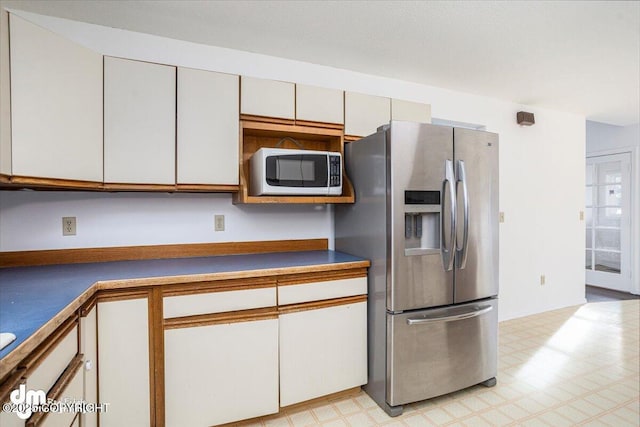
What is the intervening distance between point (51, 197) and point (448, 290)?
8.15 ft

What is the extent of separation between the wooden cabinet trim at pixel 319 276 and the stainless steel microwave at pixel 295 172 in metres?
0.53

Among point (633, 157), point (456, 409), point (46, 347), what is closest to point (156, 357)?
point (46, 347)

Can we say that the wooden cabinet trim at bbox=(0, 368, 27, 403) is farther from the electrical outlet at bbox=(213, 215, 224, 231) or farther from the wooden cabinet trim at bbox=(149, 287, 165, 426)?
the electrical outlet at bbox=(213, 215, 224, 231)

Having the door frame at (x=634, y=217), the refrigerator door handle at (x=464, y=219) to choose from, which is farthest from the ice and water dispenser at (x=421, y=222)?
the door frame at (x=634, y=217)

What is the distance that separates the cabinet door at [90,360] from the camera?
1.42 metres

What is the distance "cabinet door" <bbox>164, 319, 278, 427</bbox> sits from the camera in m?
1.74

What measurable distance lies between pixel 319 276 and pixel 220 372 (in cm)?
75

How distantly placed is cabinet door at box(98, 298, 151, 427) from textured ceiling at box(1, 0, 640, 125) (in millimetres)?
1701

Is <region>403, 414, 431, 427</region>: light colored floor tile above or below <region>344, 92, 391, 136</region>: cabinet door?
below

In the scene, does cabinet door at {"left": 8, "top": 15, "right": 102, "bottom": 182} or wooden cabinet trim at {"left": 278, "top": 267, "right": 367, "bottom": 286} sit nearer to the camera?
cabinet door at {"left": 8, "top": 15, "right": 102, "bottom": 182}

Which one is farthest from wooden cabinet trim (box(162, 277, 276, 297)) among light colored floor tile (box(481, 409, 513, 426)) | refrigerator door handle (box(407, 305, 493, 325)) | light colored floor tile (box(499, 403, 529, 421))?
light colored floor tile (box(499, 403, 529, 421))

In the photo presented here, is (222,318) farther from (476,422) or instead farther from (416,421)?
(476,422)

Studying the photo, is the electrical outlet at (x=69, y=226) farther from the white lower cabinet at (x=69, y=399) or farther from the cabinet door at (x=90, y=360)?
the white lower cabinet at (x=69, y=399)

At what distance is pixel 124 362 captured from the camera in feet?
5.38
